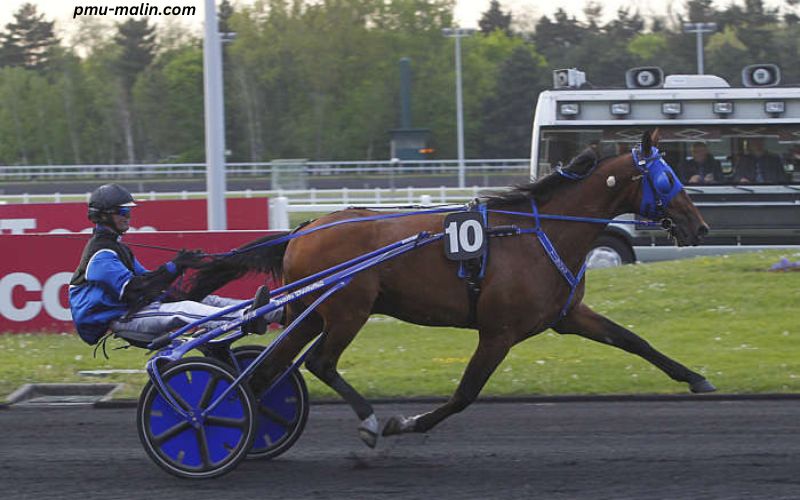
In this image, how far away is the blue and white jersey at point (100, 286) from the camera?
20.5 feet

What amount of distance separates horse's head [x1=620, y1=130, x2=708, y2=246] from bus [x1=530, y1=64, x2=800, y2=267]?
8885 millimetres

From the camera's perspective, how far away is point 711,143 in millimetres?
16062

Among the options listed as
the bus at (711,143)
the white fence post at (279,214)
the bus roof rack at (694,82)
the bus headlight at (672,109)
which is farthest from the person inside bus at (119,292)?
the bus roof rack at (694,82)

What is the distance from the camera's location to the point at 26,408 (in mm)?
8594

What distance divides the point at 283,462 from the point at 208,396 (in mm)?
683

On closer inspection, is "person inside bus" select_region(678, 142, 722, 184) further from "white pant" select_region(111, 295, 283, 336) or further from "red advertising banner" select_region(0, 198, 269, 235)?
"white pant" select_region(111, 295, 283, 336)

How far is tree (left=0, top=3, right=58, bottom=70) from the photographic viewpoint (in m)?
59.1

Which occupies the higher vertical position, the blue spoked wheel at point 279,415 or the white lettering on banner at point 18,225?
the white lettering on banner at point 18,225

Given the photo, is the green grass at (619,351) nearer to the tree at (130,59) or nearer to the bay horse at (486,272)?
the bay horse at (486,272)

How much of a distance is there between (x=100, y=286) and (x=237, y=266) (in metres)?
0.92

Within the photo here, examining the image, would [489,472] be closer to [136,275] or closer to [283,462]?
[283,462]


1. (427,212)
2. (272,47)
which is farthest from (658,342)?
(272,47)

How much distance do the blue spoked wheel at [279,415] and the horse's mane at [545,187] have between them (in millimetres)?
1530

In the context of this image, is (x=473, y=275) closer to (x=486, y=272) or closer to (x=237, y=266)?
(x=486, y=272)
